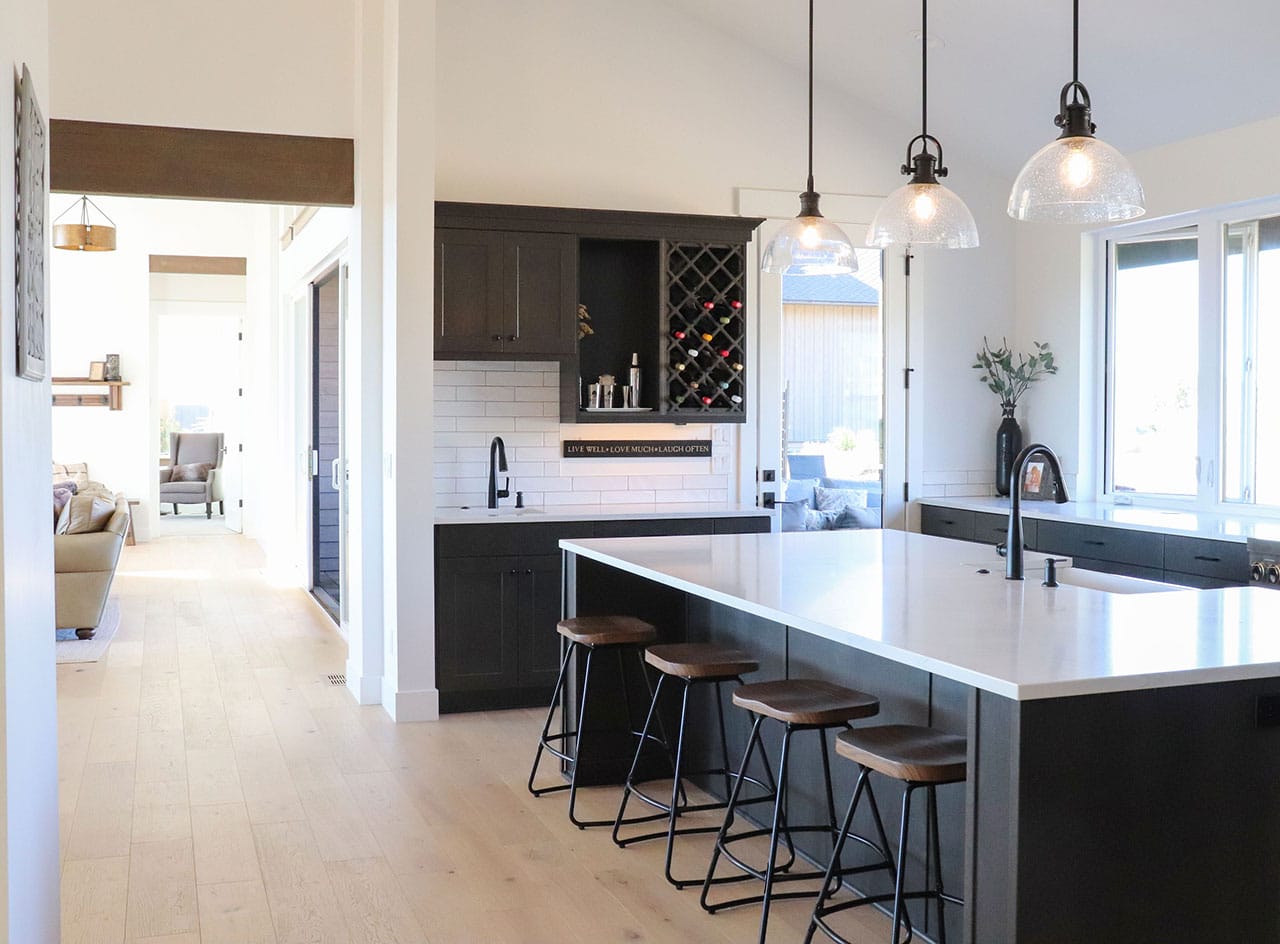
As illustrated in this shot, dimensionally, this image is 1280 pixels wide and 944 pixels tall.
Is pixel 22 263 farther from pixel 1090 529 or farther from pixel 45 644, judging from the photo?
pixel 1090 529

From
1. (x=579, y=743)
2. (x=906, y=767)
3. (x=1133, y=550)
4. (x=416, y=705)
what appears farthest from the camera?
(x=416, y=705)

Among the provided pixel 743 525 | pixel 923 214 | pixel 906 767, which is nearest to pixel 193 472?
pixel 743 525

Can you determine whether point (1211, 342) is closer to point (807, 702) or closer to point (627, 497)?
point (627, 497)

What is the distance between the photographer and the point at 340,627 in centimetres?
779

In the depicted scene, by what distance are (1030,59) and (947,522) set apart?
2.48 meters

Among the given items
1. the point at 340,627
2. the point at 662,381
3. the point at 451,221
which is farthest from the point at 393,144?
the point at 340,627

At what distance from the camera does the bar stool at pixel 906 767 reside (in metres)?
2.71

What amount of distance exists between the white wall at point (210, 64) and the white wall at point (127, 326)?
6.93m

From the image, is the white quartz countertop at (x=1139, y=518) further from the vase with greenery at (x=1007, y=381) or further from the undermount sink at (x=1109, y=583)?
the undermount sink at (x=1109, y=583)

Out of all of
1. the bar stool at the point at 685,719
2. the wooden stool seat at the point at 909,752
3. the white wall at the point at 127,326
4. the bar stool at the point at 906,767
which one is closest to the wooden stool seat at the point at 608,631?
the bar stool at the point at 685,719

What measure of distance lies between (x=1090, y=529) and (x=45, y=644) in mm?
4683

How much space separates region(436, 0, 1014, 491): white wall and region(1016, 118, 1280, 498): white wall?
0.22m

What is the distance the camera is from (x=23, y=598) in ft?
6.30

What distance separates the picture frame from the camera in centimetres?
194
